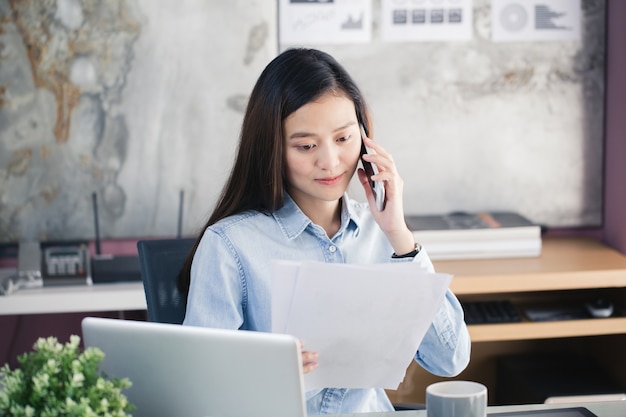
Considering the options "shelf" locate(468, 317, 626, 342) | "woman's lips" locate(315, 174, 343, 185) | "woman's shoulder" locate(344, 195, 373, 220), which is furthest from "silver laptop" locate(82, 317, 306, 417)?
"shelf" locate(468, 317, 626, 342)

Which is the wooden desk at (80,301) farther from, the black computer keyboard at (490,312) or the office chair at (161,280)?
the black computer keyboard at (490,312)

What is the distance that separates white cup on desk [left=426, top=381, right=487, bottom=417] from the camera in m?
1.10

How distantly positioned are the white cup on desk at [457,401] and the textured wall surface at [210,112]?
1759mm

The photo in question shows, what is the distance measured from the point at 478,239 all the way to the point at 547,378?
1.66ft

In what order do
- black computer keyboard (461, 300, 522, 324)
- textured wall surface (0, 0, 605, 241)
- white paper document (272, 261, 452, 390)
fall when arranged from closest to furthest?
white paper document (272, 261, 452, 390)
black computer keyboard (461, 300, 522, 324)
textured wall surface (0, 0, 605, 241)

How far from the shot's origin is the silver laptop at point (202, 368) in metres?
0.97

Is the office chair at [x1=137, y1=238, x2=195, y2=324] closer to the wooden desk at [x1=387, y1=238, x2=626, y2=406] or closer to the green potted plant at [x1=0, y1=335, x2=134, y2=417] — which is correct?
the green potted plant at [x1=0, y1=335, x2=134, y2=417]

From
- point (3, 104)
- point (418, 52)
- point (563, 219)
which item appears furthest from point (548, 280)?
point (3, 104)

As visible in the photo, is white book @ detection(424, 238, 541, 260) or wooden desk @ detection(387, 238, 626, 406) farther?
white book @ detection(424, 238, 541, 260)

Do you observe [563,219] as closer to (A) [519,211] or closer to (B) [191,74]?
(A) [519,211]

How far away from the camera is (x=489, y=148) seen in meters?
2.91

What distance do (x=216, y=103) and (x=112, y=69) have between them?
36cm

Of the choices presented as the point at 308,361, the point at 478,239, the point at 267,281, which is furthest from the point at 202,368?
the point at 478,239

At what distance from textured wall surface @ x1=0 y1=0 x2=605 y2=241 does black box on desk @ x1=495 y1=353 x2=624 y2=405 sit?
0.48m
